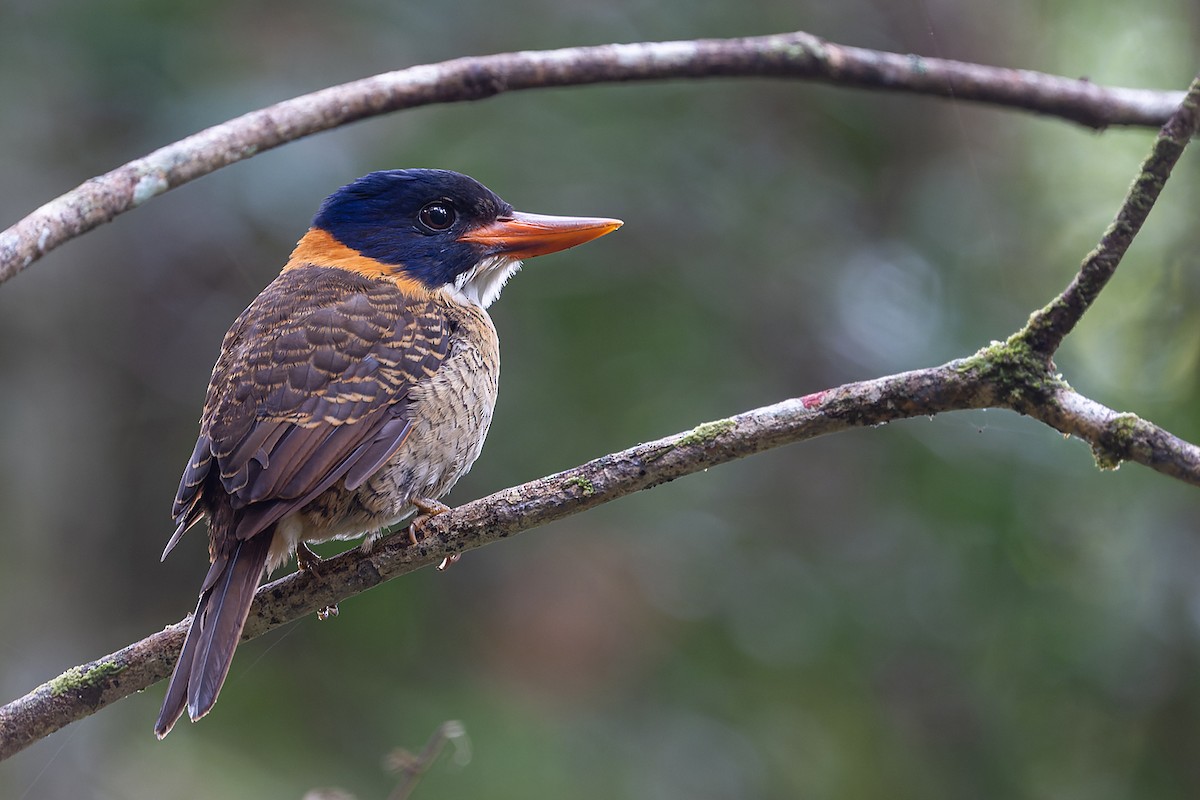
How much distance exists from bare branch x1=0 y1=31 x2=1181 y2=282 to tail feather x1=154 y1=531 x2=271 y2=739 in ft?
2.23

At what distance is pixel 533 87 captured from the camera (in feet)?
9.56

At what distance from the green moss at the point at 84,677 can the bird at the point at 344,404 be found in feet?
0.36

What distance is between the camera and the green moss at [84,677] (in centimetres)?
211

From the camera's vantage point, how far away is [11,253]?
7.48 feet

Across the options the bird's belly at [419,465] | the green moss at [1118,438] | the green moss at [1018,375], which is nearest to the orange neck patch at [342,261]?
the bird's belly at [419,465]

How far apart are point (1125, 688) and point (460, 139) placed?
2718 millimetres

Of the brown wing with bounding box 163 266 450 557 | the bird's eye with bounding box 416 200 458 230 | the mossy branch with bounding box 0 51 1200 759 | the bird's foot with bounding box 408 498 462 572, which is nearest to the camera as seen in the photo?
the mossy branch with bounding box 0 51 1200 759

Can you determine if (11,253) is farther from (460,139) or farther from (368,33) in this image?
(368,33)

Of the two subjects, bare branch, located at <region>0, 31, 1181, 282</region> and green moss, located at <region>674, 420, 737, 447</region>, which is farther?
bare branch, located at <region>0, 31, 1181, 282</region>

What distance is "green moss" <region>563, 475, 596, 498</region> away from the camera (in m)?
2.11

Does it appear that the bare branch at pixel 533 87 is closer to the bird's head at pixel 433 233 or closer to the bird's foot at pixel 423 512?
the bird's head at pixel 433 233

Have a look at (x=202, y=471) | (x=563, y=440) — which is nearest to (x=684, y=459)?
(x=202, y=471)

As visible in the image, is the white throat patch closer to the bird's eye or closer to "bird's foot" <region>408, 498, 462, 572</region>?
the bird's eye

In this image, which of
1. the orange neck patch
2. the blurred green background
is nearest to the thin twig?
the orange neck patch
